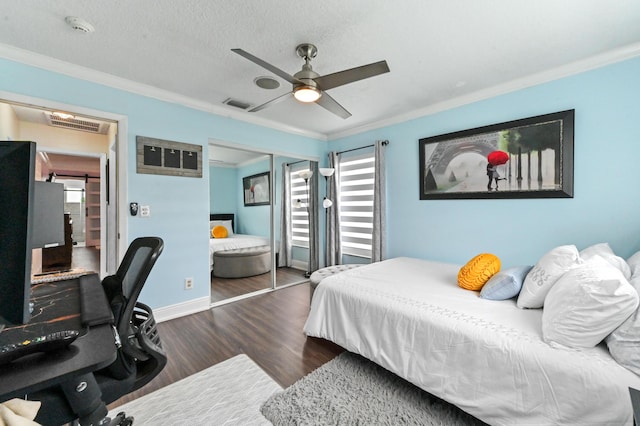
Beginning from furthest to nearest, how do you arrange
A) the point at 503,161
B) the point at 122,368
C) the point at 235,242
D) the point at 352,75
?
the point at 235,242, the point at 503,161, the point at 352,75, the point at 122,368

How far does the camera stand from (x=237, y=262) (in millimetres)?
4406

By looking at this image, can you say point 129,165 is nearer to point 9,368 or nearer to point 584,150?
point 9,368

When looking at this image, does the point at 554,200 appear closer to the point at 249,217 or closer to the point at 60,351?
the point at 60,351

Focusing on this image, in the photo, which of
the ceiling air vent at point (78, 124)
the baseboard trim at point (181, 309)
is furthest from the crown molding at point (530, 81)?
the ceiling air vent at point (78, 124)

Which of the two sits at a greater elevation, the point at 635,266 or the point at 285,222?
the point at 285,222

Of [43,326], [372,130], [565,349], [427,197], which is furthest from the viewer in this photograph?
[372,130]

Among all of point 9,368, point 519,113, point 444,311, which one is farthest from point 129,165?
point 519,113

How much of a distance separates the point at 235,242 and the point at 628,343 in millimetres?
4262

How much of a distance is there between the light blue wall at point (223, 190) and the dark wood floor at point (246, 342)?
1.65 m

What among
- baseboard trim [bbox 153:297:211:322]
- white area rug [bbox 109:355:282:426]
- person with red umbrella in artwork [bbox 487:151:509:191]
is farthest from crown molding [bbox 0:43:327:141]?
person with red umbrella in artwork [bbox 487:151:509:191]

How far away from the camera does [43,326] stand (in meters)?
1.02

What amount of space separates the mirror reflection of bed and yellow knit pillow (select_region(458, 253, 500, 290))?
8.81ft

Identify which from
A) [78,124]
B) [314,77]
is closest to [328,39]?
[314,77]

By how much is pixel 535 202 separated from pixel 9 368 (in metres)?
3.67
